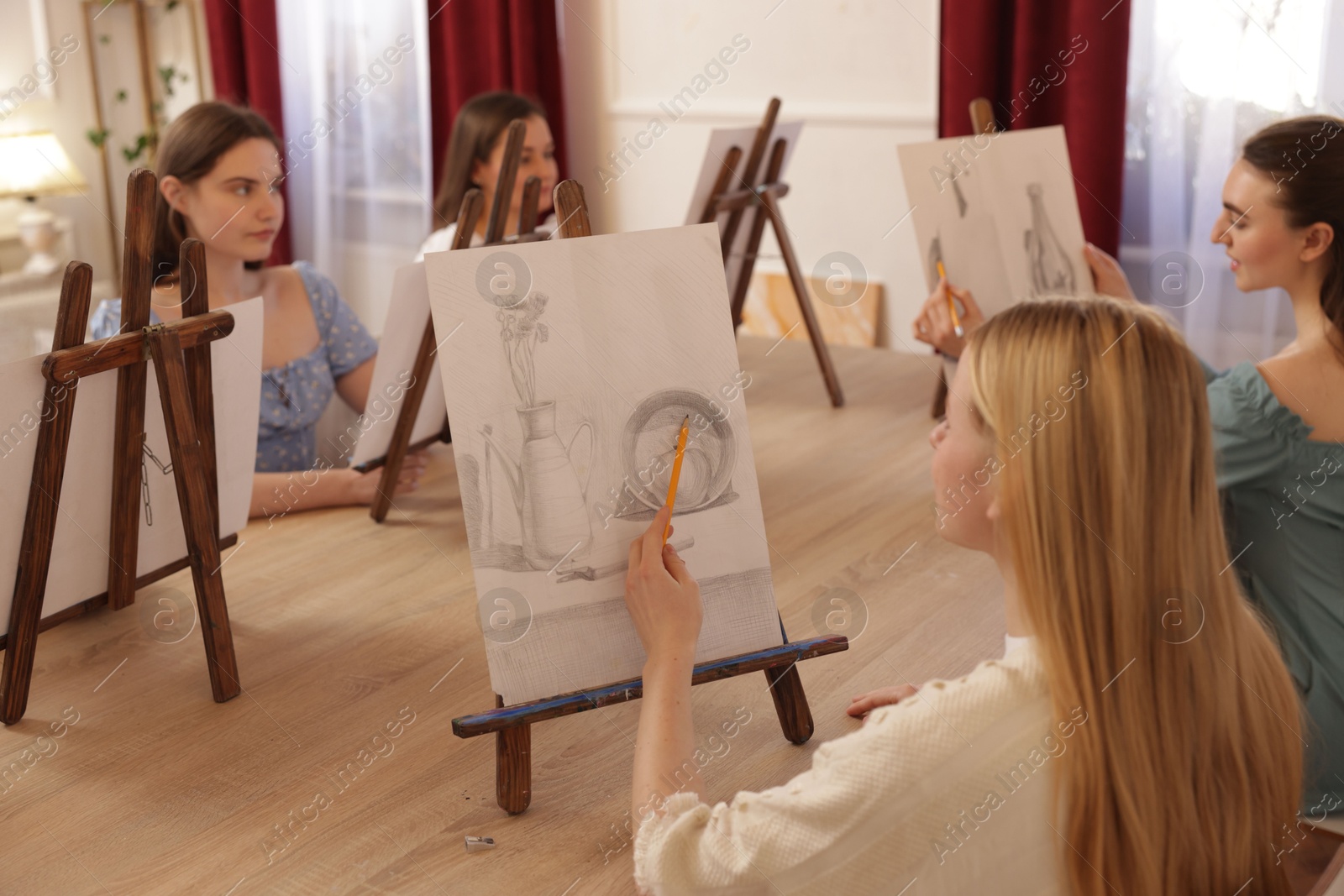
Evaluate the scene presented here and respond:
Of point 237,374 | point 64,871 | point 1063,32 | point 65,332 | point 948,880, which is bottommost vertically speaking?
point 64,871

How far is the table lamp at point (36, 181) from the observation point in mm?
4625

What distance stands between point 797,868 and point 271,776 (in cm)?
80

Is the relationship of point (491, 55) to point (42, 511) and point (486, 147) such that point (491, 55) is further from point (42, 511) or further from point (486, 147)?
point (42, 511)

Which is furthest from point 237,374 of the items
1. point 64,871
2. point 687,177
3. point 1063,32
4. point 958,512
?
point 687,177

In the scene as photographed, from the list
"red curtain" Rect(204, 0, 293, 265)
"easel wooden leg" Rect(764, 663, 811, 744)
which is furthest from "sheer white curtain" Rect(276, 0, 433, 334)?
"easel wooden leg" Rect(764, 663, 811, 744)

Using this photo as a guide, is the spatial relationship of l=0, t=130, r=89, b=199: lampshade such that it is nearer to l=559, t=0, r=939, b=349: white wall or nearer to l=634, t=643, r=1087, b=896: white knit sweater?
l=559, t=0, r=939, b=349: white wall

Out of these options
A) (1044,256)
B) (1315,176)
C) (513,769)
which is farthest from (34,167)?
(1315,176)

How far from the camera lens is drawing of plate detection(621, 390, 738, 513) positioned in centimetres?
145

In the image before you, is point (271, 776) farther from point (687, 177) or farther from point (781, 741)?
point (687, 177)

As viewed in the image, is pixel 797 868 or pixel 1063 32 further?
pixel 1063 32

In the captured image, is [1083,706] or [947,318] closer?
[1083,706]

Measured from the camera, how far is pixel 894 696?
1.57 meters

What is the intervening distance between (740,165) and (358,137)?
2.68 meters

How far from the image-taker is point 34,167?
4.70 m
